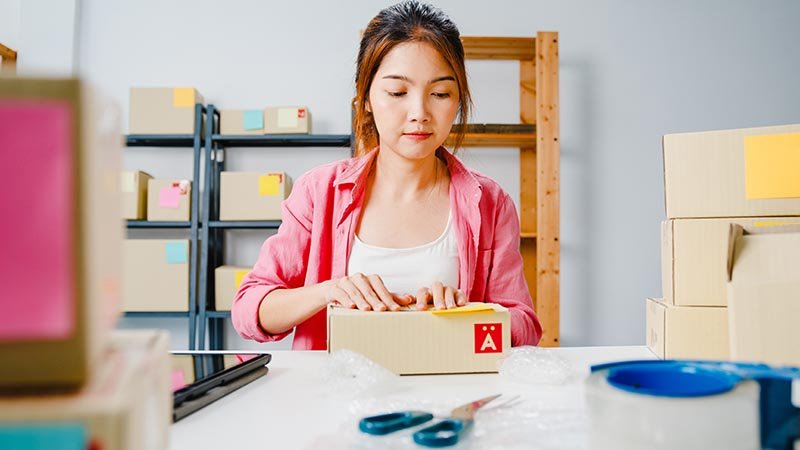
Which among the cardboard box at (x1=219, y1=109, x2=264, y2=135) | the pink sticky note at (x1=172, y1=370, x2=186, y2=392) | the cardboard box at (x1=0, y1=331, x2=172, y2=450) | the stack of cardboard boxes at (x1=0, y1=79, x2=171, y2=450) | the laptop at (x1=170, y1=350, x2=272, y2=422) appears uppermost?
the cardboard box at (x1=219, y1=109, x2=264, y2=135)

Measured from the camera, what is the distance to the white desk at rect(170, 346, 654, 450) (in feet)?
1.50

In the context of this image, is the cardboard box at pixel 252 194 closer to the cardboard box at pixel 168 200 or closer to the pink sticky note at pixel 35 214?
the cardboard box at pixel 168 200

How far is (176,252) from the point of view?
8.39 feet

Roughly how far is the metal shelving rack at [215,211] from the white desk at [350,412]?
1.96 m

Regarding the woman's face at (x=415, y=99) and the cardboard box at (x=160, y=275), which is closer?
the woman's face at (x=415, y=99)

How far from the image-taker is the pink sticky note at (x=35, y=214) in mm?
210

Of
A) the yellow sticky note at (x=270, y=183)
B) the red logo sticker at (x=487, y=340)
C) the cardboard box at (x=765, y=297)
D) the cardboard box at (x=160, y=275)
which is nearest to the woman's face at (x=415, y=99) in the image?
the red logo sticker at (x=487, y=340)

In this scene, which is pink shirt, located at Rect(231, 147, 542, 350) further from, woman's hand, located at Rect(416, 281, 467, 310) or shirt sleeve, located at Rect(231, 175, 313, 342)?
woman's hand, located at Rect(416, 281, 467, 310)

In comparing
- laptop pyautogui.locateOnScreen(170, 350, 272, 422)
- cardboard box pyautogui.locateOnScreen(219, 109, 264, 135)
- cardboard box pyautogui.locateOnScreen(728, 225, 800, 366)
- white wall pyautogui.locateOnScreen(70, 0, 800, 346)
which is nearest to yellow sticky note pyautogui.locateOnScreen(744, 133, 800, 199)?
cardboard box pyautogui.locateOnScreen(728, 225, 800, 366)

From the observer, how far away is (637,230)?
285cm

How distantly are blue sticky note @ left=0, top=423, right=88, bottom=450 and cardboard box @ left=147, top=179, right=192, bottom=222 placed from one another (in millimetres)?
2568

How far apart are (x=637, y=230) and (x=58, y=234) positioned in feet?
9.69

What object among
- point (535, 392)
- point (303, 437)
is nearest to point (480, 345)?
point (535, 392)

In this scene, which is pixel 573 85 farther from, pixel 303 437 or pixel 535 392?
pixel 303 437
